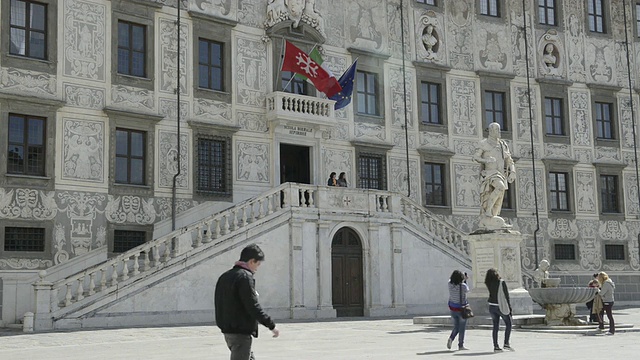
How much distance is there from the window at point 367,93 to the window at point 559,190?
9.64m

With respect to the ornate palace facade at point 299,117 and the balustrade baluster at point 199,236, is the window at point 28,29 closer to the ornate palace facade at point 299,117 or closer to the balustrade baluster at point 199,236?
the ornate palace facade at point 299,117

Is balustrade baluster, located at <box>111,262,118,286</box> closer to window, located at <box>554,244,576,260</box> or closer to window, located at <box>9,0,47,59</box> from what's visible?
window, located at <box>9,0,47,59</box>

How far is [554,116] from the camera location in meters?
38.2

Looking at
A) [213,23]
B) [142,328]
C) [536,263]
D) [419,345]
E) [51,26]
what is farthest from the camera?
[536,263]

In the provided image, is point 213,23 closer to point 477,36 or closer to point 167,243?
point 167,243

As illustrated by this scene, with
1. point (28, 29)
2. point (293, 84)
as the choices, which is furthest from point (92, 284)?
point (293, 84)

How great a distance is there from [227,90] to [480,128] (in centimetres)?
1243

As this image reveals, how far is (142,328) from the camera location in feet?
71.9

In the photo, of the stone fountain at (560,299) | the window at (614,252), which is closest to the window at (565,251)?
the window at (614,252)

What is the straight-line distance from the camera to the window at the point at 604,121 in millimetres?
39219

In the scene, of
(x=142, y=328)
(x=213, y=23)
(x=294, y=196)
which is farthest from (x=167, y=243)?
(x=213, y=23)

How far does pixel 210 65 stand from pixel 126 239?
7.11 metres

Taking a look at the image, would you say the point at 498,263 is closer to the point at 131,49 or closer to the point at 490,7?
the point at 131,49

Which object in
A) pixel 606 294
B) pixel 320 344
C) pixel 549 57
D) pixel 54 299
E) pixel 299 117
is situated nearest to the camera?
pixel 320 344
